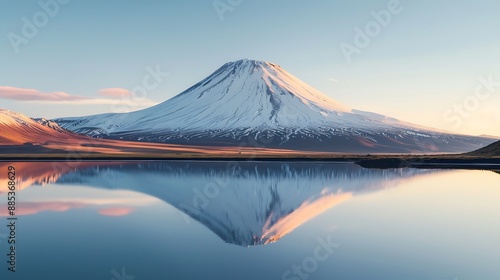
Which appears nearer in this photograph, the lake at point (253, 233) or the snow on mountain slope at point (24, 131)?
the lake at point (253, 233)

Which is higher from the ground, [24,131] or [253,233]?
[24,131]

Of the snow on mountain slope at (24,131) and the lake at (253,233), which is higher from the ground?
the snow on mountain slope at (24,131)

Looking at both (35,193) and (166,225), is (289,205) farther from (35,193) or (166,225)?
(35,193)

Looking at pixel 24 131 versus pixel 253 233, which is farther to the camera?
pixel 24 131

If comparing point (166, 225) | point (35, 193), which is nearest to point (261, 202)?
point (166, 225)

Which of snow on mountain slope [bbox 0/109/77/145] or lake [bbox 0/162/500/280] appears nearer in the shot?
lake [bbox 0/162/500/280]

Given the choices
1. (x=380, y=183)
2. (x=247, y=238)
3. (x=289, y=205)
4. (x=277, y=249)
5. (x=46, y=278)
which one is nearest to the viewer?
(x=46, y=278)

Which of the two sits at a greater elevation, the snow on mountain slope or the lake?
the snow on mountain slope

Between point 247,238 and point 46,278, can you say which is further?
point 247,238
